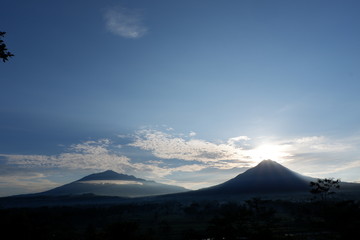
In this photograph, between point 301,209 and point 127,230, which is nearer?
point 127,230

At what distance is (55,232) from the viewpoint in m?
47.8

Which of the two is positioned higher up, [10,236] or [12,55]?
[12,55]

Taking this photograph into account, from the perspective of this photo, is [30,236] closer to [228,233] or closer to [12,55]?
[228,233]

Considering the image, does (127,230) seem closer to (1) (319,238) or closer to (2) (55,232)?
(2) (55,232)

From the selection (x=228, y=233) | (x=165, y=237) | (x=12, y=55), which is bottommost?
(x=165, y=237)

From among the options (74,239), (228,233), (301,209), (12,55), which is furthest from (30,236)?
(301,209)

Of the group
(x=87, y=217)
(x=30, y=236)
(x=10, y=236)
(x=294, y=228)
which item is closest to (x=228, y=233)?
(x=30, y=236)

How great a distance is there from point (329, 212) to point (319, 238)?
10546 mm

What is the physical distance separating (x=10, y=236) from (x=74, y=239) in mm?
8722

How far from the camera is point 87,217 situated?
11119cm

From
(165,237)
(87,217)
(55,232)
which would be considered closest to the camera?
(55,232)

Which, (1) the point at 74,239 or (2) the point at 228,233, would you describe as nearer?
(2) the point at 228,233

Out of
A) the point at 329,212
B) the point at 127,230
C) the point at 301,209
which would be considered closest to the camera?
the point at 127,230

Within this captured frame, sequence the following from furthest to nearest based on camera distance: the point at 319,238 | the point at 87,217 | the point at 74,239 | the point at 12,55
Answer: the point at 87,217 < the point at 319,238 < the point at 74,239 < the point at 12,55
